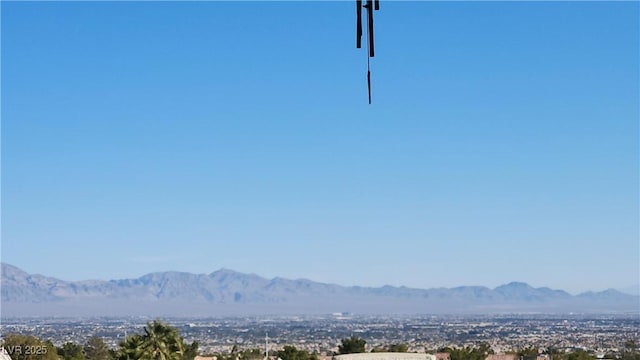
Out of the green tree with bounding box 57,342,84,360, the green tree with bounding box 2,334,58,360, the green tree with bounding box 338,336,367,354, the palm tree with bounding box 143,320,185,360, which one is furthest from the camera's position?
the green tree with bounding box 338,336,367,354

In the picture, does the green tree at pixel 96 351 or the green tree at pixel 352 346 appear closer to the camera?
the green tree at pixel 352 346

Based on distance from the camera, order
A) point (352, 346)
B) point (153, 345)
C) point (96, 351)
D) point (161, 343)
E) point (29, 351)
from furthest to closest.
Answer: point (96, 351)
point (352, 346)
point (29, 351)
point (161, 343)
point (153, 345)

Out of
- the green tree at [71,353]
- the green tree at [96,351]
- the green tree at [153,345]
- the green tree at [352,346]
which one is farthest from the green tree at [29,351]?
the green tree at [352,346]

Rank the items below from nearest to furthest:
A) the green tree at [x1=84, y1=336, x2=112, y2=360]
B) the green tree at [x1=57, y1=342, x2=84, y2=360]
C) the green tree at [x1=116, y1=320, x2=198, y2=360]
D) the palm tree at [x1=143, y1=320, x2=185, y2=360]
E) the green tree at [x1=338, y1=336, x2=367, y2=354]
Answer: the green tree at [x1=116, y1=320, x2=198, y2=360], the palm tree at [x1=143, y1=320, x2=185, y2=360], the green tree at [x1=57, y1=342, x2=84, y2=360], the green tree at [x1=338, y1=336, x2=367, y2=354], the green tree at [x1=84, y1=336, x2=112, y2=360]

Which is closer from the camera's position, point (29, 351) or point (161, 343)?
point (161, 343)

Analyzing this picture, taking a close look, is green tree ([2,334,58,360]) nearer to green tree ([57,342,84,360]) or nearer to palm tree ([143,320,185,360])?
green tree ([57,342,84,360])

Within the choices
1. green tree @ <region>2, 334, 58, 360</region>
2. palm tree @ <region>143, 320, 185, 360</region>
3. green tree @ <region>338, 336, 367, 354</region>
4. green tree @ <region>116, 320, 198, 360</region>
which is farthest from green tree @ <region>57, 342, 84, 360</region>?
green tree @ <region>116, 320, 198, 360</region>

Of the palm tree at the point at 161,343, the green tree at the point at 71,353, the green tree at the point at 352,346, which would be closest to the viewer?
the palm tree at the point at 161,343

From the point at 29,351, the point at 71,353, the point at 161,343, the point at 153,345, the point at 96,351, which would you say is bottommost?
the point at 153,345

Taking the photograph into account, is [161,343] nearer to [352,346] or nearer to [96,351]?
[352,346]

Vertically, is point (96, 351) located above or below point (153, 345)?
above

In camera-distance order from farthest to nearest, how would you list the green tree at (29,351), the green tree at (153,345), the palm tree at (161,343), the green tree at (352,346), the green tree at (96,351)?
1. the green tree at (96,351)
2. the green tree at (352,346)
3. the green tree at (29,351)
4. the palm tree at (161,343)
5. the green tree at (153,345)

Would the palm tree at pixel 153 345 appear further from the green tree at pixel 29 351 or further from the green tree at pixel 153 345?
the green tree at pixel 29 351

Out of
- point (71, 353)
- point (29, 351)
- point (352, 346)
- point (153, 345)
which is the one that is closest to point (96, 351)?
point (71, 353)
